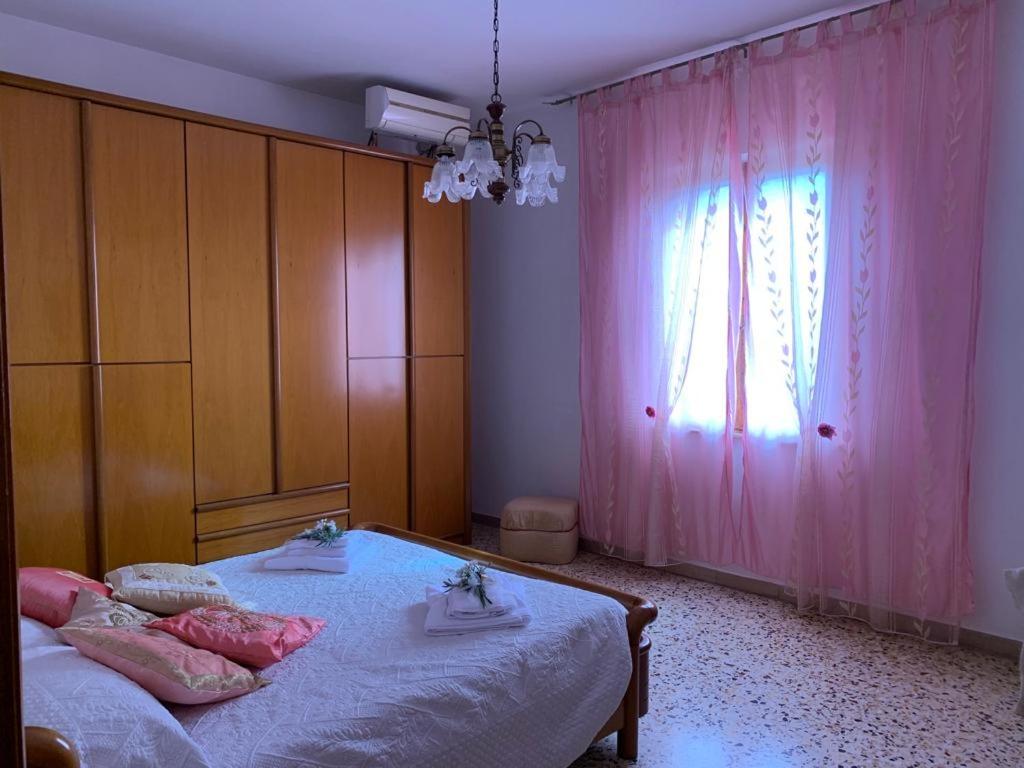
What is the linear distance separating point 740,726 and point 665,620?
3.06 feet

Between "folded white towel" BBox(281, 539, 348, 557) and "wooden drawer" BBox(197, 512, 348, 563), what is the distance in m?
1.05

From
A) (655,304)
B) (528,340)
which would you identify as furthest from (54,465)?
(655,304)

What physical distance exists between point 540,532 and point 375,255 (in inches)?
73.5

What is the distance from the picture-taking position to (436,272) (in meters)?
4.45

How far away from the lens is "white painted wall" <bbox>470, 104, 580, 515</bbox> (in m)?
4.61

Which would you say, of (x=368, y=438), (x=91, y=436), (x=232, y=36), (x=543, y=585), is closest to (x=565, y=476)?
(x=368, y=438)

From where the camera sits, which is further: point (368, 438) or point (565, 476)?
point (565, 476)

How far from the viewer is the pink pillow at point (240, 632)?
1852mm

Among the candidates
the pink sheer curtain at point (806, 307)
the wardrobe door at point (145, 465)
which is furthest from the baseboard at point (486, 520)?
the wardrobe door at point (145, 465)

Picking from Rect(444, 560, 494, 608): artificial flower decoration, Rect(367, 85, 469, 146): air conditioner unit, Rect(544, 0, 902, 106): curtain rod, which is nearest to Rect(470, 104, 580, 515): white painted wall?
Rect(544, 0, 902, 106): curtain rod

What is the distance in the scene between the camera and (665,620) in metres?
3.44

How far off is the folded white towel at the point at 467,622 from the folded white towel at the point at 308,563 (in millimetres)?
623

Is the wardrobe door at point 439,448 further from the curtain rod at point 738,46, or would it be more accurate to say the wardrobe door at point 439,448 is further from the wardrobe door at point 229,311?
the curtain rod at point 738,46

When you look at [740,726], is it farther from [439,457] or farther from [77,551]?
[77,551]
